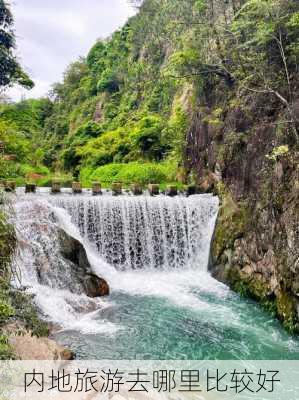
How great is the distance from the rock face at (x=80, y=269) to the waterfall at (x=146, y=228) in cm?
157

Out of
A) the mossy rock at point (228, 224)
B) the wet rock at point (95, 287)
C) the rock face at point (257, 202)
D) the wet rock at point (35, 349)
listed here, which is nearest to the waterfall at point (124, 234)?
the wet rock at point (95, 287)

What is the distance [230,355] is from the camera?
20.3ft

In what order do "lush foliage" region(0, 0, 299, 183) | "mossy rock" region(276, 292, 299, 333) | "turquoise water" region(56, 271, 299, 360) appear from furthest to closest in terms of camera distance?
1. "lush foliage" region(0, 0, 299, 183)
2. "mossy rock" region(276, 292, 299, 333)
3. "turquoise water" region(56, 271, 299, 360)

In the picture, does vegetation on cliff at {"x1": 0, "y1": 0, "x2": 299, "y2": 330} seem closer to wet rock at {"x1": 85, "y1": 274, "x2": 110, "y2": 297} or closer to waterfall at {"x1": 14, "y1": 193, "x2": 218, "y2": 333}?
waterfall at {"x1": 14, "y1": 193, "x2": 218, "y2": 333}

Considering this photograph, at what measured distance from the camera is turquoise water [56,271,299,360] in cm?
620

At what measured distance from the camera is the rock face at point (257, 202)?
739cm

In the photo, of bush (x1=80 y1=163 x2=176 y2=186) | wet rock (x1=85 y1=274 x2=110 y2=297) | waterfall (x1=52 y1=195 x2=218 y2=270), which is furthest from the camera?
bush (x1=80 y1=163 x2=176 y2=186)

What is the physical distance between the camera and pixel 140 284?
9.73m

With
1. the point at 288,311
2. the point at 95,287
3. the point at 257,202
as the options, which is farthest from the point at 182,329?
the point at 257,202

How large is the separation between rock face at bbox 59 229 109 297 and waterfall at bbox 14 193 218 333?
85mm

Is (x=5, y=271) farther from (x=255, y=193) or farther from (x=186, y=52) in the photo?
(x=186, y=52)

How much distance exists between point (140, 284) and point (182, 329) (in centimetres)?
281

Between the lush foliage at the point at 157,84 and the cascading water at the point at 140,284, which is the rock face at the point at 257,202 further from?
the cascading water at the point at 140,284

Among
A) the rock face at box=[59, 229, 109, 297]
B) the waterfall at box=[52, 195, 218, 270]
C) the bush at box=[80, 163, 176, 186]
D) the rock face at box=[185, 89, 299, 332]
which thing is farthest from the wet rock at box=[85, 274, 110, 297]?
the bush at box=[80, 163, 176, 186]
